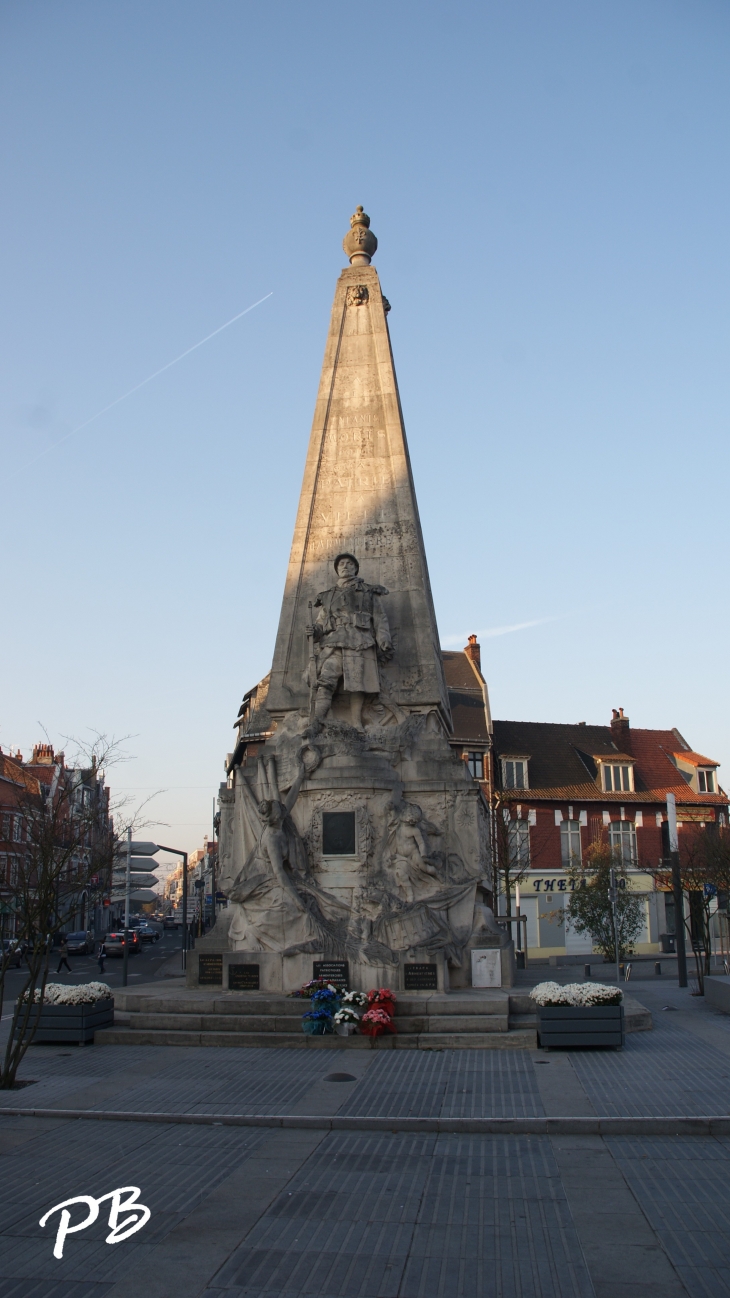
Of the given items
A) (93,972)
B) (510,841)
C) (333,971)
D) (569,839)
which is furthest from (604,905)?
(333,971)

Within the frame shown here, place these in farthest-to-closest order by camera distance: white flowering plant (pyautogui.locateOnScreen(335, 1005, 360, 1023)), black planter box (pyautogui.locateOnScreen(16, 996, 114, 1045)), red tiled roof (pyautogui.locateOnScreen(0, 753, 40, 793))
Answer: red tiled roof (pyautogui.locateOnScreen(0, 753, 40, 793)), black planter box (pyautogui.locateOnScreen(16, 996, 114, 1045)), white flowering plant (pyautogui.locateOnScreen(335, 1005, 360, 1023))

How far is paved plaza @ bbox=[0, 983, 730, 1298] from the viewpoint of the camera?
5973 mm

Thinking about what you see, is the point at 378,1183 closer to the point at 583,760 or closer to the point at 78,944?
the point at 583,760

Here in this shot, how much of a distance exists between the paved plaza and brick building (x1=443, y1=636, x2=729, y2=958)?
33.0 meters

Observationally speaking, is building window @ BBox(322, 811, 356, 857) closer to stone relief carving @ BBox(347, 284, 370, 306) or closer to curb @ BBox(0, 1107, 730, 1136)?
curb @ BBox(0, 1107, 730, 1136)

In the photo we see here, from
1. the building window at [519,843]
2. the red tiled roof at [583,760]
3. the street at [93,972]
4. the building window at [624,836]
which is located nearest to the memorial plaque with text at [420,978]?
the street at [93,972]

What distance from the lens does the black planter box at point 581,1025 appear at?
41.1 ft

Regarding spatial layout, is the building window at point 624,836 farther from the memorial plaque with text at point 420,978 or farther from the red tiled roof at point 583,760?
the memorial plaque with text at point 420,978

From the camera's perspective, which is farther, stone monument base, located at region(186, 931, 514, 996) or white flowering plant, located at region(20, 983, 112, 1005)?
stone monument base, located at region(186, 931, 514, 996)

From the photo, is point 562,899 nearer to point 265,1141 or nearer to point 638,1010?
point 638,1010

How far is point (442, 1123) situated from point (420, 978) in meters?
6.05

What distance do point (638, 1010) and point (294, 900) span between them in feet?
18.0

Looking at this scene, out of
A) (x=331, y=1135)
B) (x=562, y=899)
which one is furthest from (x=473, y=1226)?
(x=562, y=899)

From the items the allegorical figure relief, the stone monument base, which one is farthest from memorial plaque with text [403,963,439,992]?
the allegorical figure relief
